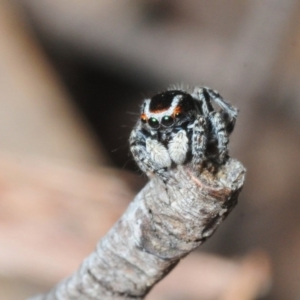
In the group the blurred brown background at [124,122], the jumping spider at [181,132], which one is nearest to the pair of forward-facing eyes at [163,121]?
the jumping spider at [181,132]

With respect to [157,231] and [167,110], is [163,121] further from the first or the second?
[157,231]

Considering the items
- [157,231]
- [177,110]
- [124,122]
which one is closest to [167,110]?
[177,110]

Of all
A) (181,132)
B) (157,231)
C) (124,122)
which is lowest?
(157,231)

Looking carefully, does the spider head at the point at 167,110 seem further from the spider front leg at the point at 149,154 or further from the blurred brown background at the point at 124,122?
the blurred brown background at the point at 124,122

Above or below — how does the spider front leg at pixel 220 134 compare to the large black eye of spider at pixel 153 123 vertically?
below

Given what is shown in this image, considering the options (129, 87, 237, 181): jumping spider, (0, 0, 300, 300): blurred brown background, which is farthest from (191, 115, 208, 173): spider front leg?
(0, 0, 300, 300): blurred brown background

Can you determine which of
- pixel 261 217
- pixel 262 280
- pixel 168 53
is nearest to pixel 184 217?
pixel 262 280

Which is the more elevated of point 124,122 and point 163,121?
point 124,122
